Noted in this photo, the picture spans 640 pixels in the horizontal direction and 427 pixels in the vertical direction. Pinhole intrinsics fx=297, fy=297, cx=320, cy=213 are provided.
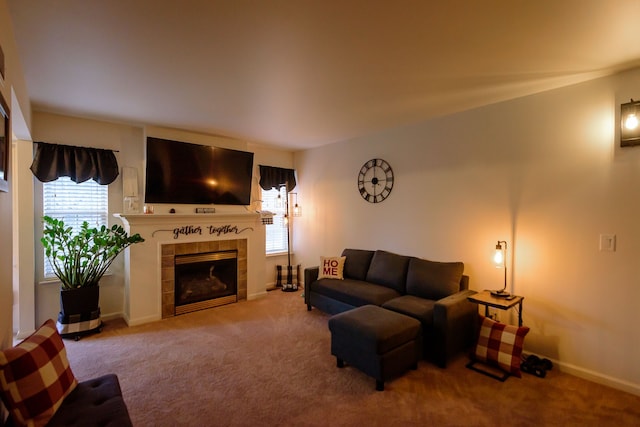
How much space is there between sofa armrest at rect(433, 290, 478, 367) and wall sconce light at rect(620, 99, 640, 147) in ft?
5.91

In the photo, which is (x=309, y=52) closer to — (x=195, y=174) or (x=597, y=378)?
(x=195, y=174)

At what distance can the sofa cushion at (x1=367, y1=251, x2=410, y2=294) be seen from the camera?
363cm

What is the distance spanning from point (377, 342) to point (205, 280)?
2956 millimetres

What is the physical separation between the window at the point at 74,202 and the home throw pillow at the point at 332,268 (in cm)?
290

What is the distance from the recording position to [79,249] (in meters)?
3.36

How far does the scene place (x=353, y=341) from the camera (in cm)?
255

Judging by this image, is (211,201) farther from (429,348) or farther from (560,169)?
Result: (560,169)

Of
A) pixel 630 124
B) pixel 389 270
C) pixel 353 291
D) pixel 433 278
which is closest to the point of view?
pixel 630 124

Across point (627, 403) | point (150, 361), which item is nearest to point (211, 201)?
point (150, 361)

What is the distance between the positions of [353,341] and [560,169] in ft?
7.92

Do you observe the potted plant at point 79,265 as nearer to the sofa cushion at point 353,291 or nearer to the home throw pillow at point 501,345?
the sofa cushion at point 353,291

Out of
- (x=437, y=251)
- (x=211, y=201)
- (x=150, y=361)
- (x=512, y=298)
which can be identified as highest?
(x=211, y=201)

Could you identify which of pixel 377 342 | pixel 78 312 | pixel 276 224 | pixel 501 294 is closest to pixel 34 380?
pixel 377 342

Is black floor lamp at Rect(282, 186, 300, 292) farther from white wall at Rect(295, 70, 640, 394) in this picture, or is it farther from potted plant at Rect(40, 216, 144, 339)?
potted plant at Rect(40, 216, 144, 339)
